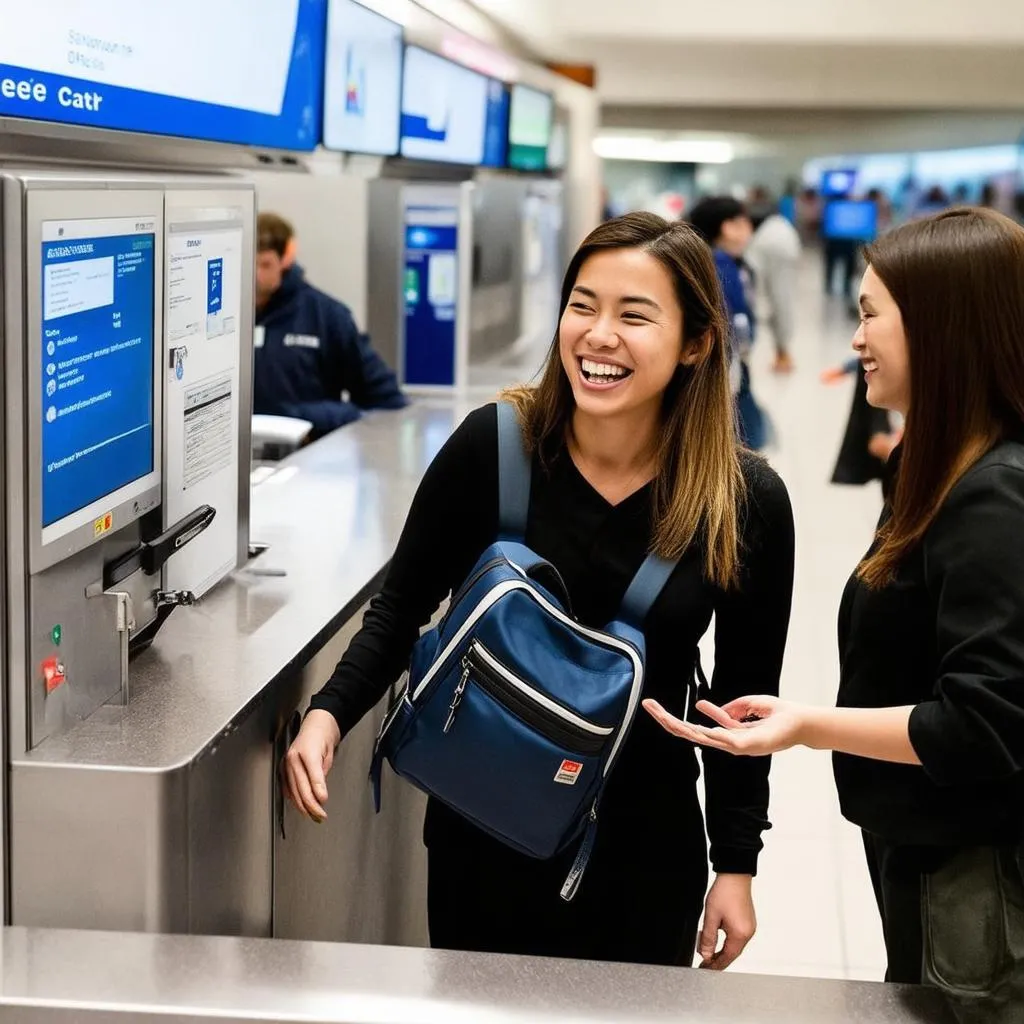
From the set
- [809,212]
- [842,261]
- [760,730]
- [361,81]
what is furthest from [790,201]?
[760,730]

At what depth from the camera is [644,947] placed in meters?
1.93

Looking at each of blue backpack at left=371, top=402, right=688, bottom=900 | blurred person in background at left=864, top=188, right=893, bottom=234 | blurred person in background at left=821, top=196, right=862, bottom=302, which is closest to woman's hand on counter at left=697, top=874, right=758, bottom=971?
blue backpack at left=371, top=402, right=688, bottom=900

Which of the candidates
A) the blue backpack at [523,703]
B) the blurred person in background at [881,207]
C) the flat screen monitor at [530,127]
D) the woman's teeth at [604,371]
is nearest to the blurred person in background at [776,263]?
the flat screen monitor at [530,127]

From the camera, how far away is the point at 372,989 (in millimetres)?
1431

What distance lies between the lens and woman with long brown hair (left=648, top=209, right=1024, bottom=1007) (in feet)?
4.75

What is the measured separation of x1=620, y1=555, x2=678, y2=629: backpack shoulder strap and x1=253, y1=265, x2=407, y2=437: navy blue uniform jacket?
3.08 metres

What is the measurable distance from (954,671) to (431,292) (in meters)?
4.23

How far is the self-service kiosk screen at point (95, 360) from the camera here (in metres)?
1.59

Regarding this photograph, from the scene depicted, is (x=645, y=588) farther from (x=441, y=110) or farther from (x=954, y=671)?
(x=441, y=110)

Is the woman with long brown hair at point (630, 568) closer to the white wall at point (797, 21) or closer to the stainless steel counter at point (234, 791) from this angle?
the stainless steel counter at point (234, 791)

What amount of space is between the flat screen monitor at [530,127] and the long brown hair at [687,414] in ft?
18.7

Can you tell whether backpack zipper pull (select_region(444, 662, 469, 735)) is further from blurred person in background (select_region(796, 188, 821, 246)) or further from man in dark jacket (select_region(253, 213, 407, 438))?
blurred person in background (select_region(796, 188, 821, 246))

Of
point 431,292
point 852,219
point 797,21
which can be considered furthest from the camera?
A: point 852,219

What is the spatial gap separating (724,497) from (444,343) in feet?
12.5
